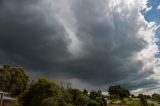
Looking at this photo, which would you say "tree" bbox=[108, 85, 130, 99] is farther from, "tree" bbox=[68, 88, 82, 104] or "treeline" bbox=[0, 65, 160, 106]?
"tree" bbox=[68, 88, 82, 104]

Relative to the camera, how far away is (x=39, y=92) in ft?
258

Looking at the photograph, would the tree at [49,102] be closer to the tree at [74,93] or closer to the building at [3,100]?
the building at [3,100]

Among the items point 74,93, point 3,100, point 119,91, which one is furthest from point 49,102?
point 119,91

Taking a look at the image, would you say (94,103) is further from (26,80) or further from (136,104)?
(136,104)

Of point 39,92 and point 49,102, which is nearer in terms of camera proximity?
point 49,102

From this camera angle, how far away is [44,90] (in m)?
77.9

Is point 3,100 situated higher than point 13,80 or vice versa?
point 13,80

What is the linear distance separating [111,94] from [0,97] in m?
96.6

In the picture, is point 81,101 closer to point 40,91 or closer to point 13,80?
point 40,91

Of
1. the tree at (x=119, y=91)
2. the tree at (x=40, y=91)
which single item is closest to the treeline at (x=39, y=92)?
the tree at (x=40, y=91)

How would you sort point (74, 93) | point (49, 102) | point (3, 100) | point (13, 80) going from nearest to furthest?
point (49, 102)
point (3, 100)
point (74, 93)
point (13, 80)

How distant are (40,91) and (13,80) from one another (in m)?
38.3

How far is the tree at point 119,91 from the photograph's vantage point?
164 metres

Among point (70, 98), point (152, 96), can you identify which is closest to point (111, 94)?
point (152, 96)
